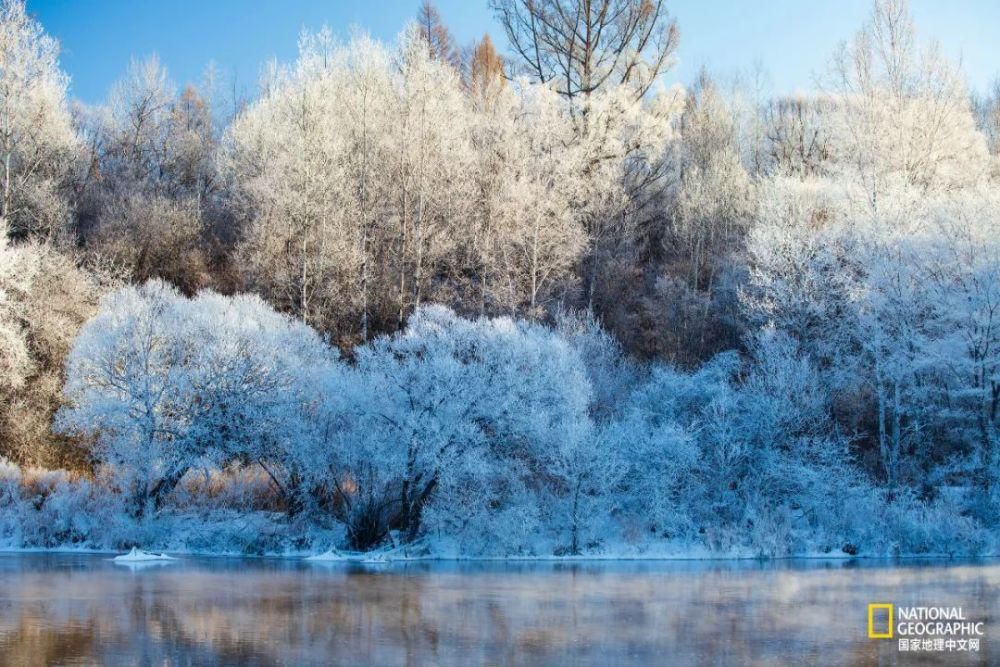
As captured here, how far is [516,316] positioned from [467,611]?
1867cm

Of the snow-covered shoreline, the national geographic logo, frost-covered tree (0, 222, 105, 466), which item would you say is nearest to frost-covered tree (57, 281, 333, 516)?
the snow-covered shoreline

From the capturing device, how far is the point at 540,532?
2606 centimetres

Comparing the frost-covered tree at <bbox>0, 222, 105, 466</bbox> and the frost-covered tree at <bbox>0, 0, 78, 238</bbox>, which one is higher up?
the frost-covered tree at <bbox>0, 0, 78, 238</bbox>

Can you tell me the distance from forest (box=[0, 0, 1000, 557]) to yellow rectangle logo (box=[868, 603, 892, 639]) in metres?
8.58

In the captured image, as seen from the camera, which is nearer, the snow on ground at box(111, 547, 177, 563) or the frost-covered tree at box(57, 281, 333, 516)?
the snow on ground at box(111, 547, 177, 563)

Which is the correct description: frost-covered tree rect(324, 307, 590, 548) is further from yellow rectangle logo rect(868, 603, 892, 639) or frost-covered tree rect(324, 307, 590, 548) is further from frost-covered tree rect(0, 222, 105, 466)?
frost-covered tree rect(0, 222, 105, 466)

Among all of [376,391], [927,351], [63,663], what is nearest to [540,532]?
[376,391]

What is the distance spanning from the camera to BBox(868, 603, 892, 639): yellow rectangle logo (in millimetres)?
14750

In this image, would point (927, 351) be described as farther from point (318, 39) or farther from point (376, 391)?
point (318, 39)

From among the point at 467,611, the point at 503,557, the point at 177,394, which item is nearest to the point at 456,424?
the point at 503,557

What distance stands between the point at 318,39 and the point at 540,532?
22.8 m

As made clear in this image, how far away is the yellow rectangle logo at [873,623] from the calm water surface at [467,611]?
165 millimetres

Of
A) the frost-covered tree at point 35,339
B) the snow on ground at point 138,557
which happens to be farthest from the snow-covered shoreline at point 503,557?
the frost-covered tree at point 35,339

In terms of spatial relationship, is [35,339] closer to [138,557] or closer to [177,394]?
[177,394]
